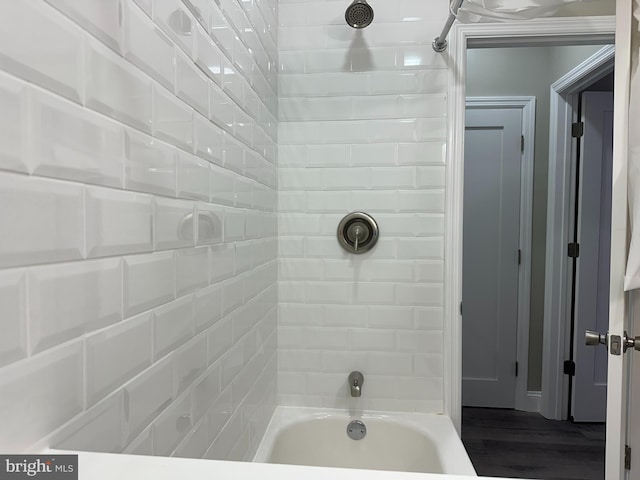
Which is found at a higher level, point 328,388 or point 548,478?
point 328,388

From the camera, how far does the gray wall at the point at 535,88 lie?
8.91 feet

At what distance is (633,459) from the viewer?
1.30 m

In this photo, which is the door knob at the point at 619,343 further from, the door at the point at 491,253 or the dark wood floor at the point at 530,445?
the door at the point at 491,253

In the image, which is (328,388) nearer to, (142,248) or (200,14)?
(142,248)

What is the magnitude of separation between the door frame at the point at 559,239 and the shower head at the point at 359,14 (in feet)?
5.98

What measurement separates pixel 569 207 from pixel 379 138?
1779 millimetres

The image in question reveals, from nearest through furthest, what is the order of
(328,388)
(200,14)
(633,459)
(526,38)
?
(200,14) < (633,459) < (526,38) < (328,388)

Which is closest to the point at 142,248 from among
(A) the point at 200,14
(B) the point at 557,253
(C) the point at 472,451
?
(A) the point at 200,14

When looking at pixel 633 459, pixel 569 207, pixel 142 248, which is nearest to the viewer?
pixel 142 248

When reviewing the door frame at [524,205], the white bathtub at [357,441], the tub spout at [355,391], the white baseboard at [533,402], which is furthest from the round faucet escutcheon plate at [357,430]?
the white baseboard at [533,402]

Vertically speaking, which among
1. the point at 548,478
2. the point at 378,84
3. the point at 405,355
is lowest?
the point at 548,478

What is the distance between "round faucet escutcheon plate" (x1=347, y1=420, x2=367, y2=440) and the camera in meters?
1.62

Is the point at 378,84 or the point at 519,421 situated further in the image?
the point at 519,421

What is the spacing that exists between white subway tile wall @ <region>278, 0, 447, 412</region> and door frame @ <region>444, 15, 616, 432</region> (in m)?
0.04
